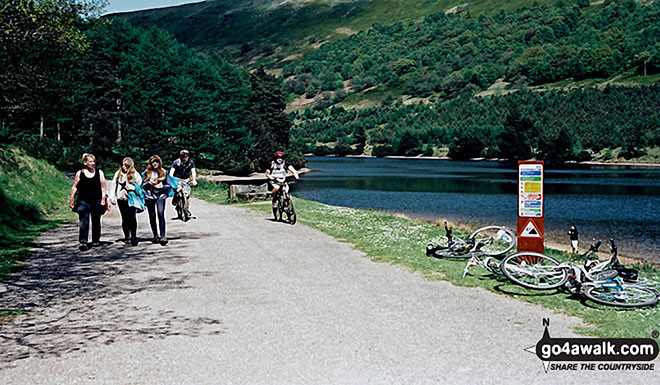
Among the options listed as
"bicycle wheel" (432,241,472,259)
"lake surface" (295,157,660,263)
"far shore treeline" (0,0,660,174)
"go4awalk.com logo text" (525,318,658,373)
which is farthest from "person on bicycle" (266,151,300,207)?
"go4awalk.com logo text" (525,318,658,373)

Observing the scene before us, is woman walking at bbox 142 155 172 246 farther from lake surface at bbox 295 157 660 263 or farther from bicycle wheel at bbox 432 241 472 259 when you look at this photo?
lake surface at bbox 295 157 660 263

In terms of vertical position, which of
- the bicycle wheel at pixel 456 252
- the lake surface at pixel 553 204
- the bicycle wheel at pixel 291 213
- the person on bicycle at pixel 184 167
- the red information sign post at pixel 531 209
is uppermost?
the person on bicycle at pixel 184 167

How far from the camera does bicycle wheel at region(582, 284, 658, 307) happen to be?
9.31m

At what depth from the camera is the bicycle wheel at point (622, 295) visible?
9.31m

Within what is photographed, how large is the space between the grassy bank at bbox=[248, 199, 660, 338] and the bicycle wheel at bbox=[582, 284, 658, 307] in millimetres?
108

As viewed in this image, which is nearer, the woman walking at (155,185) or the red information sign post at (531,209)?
the red information sign post at (531,209)

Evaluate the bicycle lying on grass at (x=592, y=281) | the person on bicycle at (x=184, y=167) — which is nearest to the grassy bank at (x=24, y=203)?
the person on bicycle at (x=184, y=167)

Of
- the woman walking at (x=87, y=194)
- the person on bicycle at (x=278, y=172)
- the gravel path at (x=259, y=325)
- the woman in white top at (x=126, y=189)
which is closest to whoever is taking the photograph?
the gravel path at (x=259, y=325)

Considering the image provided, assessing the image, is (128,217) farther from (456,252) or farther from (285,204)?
(456,252)

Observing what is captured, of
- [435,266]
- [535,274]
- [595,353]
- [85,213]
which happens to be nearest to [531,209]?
[535,274]

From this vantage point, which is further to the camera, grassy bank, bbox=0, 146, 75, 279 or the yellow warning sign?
grassy bank, bbox=0, 146, 75, 279

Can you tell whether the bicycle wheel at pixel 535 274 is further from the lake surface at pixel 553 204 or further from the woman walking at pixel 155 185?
the woman walking at pixel 155 185

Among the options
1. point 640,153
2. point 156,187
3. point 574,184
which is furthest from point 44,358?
point 640,153

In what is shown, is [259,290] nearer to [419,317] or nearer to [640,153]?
[419,317]
